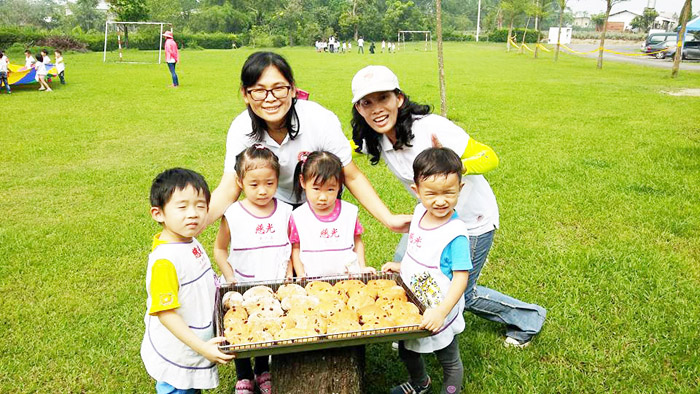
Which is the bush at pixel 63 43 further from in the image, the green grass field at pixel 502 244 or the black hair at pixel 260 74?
the black hair at pixel 260 74

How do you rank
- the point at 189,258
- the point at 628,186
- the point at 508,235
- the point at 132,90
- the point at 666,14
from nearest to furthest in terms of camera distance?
the point at 189,258, the point at 508,235, the point at 628,186, the point at 132,90, the point at 666,14

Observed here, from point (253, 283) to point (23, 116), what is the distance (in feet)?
40.6

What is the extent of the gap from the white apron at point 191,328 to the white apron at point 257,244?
0.47 m

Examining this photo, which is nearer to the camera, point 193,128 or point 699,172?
point 699,172

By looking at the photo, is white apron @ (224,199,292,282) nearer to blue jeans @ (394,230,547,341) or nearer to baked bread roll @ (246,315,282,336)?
baked bread roll @ (246,315,282,336)

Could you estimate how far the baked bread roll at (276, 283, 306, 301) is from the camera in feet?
8.45

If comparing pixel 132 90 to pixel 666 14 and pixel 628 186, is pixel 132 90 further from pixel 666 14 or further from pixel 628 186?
pixel 666 14

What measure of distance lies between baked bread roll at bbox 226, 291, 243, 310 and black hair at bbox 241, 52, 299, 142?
0.96m

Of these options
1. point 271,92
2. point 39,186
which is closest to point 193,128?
point 39,186

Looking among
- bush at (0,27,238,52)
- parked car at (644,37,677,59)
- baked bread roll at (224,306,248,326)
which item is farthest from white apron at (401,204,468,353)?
bush at (0,27,238,52)

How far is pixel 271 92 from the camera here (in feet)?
9.32

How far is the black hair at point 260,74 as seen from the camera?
2.81 metres

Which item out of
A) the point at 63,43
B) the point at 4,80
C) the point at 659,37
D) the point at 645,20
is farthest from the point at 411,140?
the point at 645,20

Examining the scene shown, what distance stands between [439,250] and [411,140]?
0.69 m
